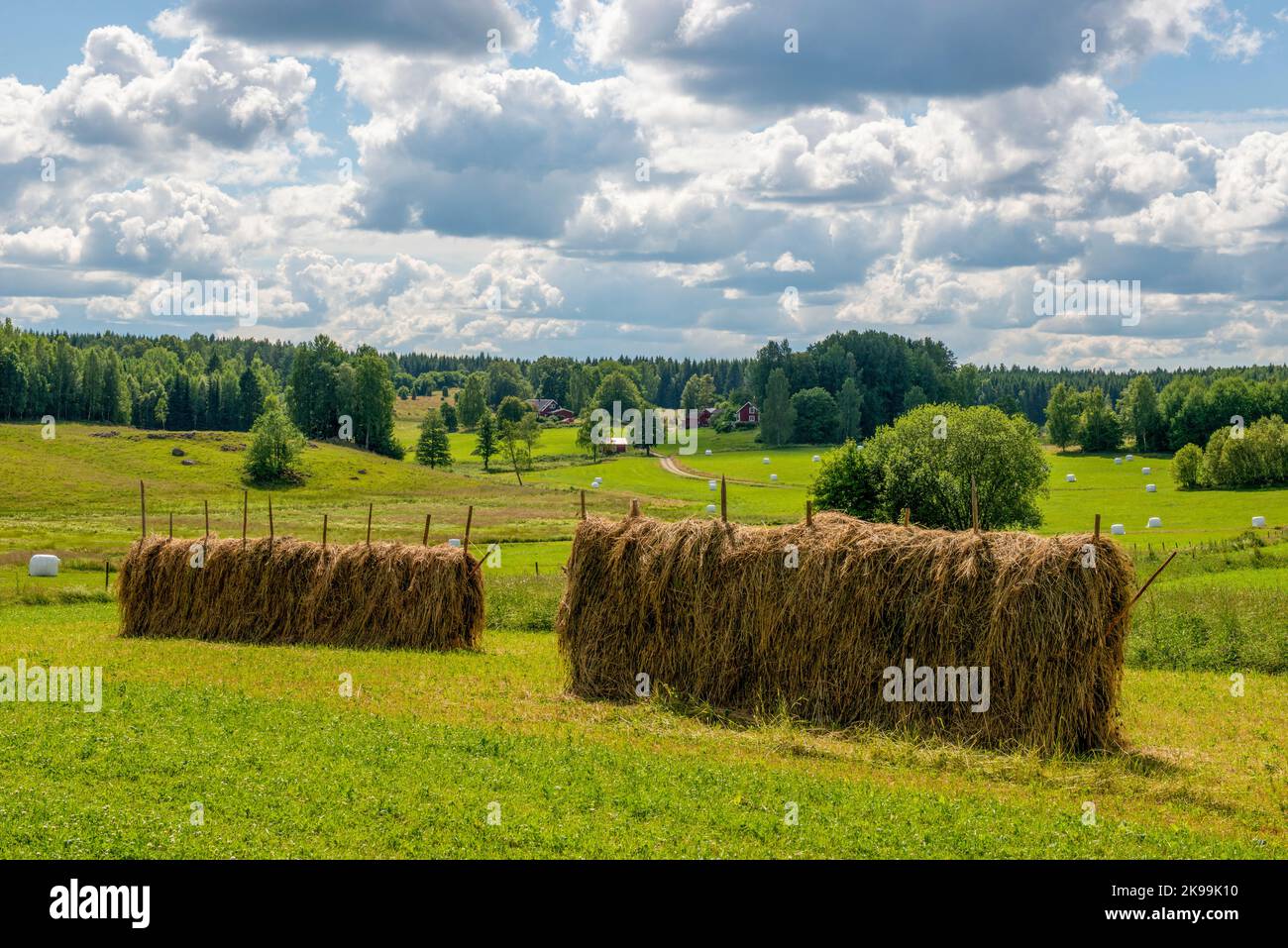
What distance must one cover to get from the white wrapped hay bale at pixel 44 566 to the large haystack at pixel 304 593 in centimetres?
1952

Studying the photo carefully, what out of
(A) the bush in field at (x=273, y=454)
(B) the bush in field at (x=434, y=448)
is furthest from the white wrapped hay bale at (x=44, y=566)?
(B) the bush in field at (x=434, y=448)

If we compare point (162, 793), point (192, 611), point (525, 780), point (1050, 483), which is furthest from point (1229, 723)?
point (1050, 483)

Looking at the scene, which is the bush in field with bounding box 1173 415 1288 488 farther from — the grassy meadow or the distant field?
the grassy meadow

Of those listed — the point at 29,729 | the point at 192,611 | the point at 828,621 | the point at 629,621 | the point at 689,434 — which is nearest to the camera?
the point at 29,729

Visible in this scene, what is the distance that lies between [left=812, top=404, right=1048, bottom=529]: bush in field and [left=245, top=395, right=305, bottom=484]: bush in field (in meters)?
70.7

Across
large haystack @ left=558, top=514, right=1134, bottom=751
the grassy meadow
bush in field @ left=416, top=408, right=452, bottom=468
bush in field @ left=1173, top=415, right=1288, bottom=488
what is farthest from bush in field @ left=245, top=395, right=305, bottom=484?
large haystack @ left=558, top=514, right=1134, bottom=751

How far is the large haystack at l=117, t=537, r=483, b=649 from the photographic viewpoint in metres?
28.4

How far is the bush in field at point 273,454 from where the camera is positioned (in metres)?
110

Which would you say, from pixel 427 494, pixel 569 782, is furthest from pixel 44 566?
pixel 427 494

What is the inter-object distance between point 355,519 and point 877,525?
72.0 m

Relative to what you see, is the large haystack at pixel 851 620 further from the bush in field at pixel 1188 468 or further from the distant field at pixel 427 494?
the bush in field at pixel 1188 468

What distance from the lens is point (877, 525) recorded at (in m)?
18.7
